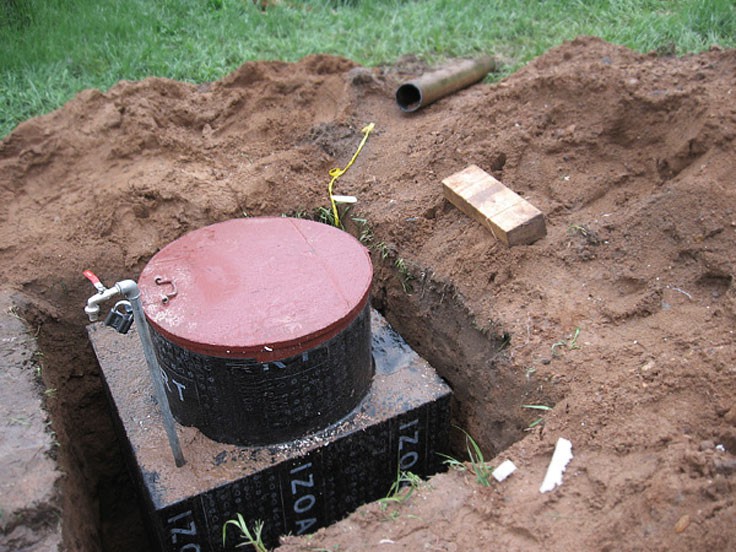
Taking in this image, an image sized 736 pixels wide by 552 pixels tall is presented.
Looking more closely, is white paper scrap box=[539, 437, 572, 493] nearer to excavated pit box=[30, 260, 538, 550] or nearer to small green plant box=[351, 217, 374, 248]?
excavated pit box=[30, 260, 538, 550]

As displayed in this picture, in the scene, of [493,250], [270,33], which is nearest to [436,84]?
[493,250]

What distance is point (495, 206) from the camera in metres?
3.38

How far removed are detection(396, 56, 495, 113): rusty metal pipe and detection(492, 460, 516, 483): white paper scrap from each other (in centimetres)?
274

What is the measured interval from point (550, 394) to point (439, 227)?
1164 mm

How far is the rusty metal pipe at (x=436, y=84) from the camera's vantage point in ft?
15.0

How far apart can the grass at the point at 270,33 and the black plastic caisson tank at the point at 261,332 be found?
2679 millimetres

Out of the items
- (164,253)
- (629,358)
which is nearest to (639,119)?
(629,358)

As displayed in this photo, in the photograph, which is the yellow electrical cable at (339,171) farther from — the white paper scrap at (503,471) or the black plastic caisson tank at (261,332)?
the white paper scrap at (503,471)

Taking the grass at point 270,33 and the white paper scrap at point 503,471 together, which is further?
the grass at point 270,33

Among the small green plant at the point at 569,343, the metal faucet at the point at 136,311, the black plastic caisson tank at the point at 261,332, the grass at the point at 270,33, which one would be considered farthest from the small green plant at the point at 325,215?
the grass at the point at 270,33

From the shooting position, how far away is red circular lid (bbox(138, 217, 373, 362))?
8.38 ft

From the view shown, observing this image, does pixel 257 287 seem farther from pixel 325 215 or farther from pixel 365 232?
pixel 325 215

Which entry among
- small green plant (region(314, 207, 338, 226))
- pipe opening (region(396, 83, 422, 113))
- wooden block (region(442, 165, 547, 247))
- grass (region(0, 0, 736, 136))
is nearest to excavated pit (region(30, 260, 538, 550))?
wooden block (region(442, 165, 547, 247))

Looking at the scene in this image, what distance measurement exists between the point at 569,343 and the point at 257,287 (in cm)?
129
